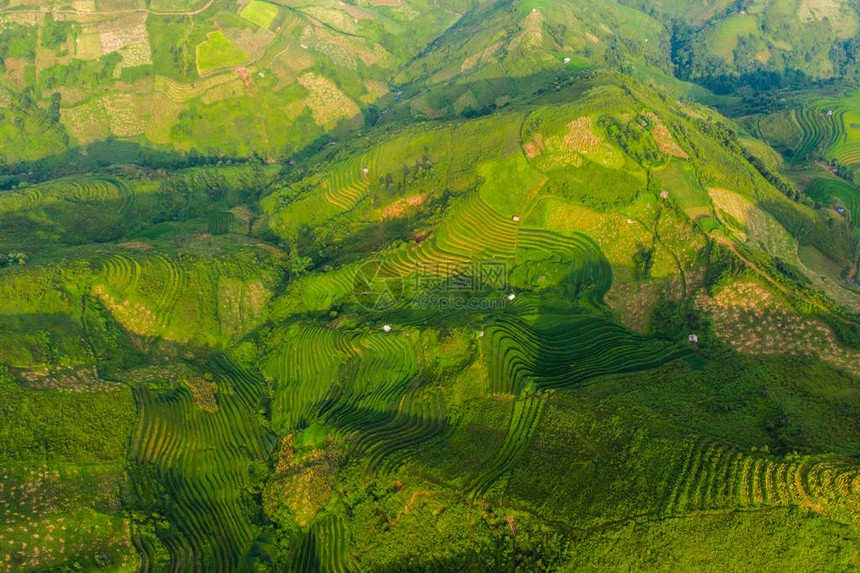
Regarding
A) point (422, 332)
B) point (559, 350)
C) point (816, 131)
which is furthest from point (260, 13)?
point (816, 131)

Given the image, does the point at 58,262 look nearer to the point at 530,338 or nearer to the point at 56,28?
the point at 530,338

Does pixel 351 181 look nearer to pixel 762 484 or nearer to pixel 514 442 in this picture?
pixel 514 442

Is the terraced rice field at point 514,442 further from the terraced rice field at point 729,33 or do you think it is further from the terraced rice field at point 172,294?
the terraced rice field at point 729,33

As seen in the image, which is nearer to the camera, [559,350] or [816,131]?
[559,350]

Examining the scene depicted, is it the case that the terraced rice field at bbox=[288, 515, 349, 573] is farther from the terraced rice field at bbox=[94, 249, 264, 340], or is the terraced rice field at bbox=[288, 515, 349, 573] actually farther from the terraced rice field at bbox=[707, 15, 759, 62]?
the terraced rice field at bbox=[707, 15, 759, 62]

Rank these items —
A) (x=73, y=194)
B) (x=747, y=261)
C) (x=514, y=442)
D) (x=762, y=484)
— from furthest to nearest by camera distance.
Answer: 1. (x=73, y=194)
2. (x=747, y=261)
3. (x=514, y=442)
4. (x=762, y=484)

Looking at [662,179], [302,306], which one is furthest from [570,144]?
[302,306]

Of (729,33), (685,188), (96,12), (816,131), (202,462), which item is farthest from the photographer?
(729,33)
